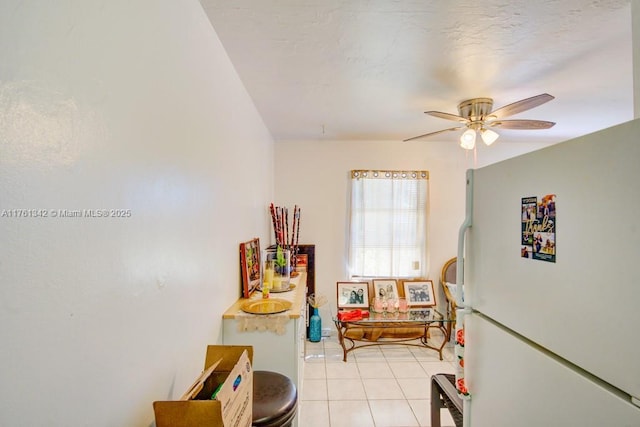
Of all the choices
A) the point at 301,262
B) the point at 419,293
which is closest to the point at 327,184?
the point at 301,262

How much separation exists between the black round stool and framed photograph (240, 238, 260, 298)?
0.81m

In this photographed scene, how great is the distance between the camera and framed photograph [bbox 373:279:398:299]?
3.54m

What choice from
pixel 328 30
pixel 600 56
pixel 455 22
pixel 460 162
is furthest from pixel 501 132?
pixel 328 30

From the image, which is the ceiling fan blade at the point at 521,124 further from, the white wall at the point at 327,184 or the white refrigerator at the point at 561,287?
the white refrigerator at the point at 561,287

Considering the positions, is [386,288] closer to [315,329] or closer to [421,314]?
[421,314]

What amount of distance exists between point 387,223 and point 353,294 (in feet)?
3.16

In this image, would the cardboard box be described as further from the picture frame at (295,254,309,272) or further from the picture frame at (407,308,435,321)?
the picture frame at (407,308,435,321)

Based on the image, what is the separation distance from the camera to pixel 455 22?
146cm

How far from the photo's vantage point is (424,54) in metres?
1.74

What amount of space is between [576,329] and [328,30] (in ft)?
5.17

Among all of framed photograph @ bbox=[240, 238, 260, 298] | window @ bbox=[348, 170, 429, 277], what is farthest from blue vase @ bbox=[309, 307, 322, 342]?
framed photograph @ bbox=[240, 238, 260, 298]

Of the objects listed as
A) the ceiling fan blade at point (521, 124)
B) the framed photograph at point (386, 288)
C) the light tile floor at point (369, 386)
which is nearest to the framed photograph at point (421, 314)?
the framed photograph at point (386, 288)

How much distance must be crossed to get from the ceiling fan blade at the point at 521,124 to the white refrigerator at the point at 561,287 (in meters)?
1.50

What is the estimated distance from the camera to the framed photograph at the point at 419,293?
3545 millimetres
